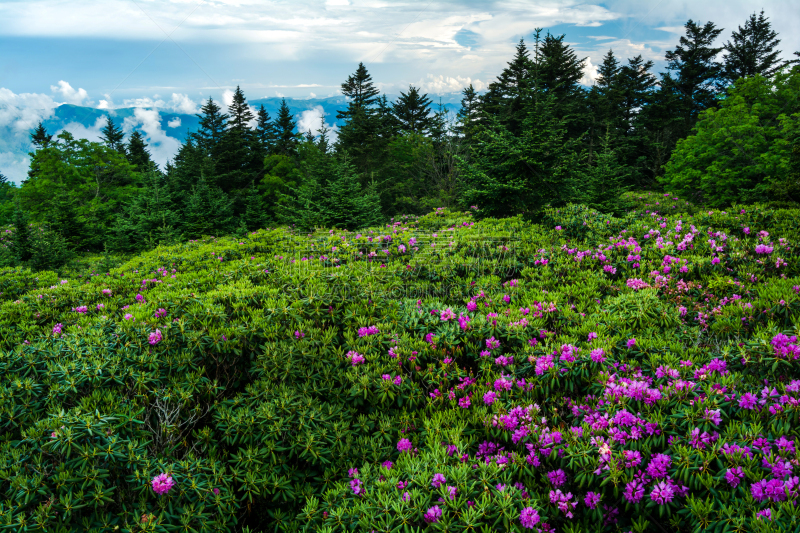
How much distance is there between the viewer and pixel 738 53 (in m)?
25.8

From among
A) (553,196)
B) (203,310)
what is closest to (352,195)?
(553,196)

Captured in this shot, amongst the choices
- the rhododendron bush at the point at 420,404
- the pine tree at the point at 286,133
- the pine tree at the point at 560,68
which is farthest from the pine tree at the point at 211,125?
the rhododendron bush at the point at 420,404

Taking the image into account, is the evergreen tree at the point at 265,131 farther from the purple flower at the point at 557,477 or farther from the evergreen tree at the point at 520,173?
the purple flower at the point at 557,477

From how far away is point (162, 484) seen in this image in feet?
6.48

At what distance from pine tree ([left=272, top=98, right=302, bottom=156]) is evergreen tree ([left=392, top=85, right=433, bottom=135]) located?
885cm

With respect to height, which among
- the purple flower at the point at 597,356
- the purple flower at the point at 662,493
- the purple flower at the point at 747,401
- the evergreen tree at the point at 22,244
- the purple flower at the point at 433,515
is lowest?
the evergreen tree at the point at 22,244

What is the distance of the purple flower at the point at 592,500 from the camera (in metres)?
1.90

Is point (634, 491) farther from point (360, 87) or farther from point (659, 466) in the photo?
point (360, 87)

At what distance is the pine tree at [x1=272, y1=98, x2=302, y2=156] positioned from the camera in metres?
28.1

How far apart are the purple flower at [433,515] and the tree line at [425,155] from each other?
25.2 ft

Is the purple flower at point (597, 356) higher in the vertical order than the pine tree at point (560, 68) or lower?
lower

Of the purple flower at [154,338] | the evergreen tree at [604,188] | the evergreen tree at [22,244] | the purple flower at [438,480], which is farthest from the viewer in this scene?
the evergreen tree at [22,244]

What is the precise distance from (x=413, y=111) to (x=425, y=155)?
28.7ft

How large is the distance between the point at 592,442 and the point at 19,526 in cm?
299
